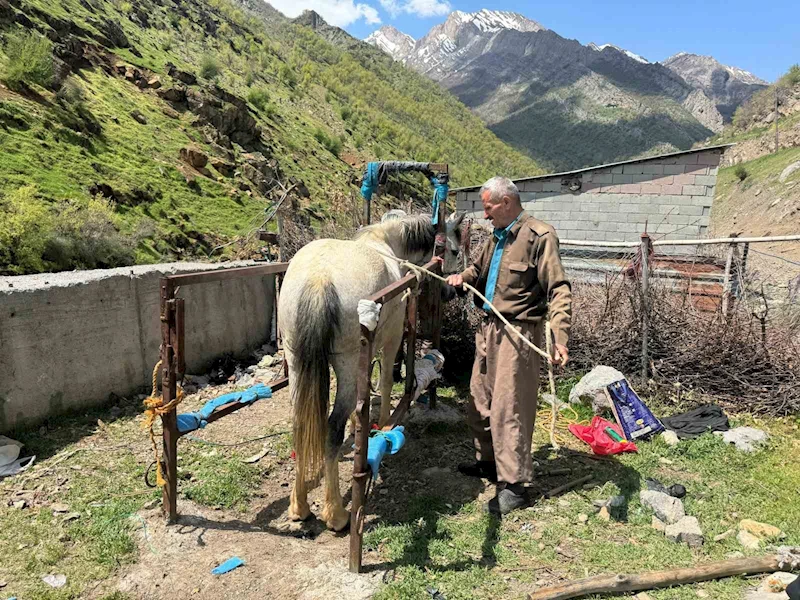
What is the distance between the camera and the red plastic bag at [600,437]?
4109 millimetres

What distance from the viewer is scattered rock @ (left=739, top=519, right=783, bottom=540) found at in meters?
2.96

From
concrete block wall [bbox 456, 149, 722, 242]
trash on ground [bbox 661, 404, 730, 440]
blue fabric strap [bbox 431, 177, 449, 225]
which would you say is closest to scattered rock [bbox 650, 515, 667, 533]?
trash on ground [bbox 661, 404, 730, 440]

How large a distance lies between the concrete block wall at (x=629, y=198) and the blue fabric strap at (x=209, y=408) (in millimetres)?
10194

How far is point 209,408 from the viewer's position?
333cm

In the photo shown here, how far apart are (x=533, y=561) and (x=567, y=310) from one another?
1.48 meters

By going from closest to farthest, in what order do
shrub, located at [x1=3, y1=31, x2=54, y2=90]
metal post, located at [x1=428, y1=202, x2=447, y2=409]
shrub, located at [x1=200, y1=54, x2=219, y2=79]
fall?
metal post, located at [x1=428, y1=202, x2=447, y2=409], shrub, located at [x1=3, y1=31, x2=54, y2=90], shrub, located at [x1=200, y1=54, x2=219, y2=79]

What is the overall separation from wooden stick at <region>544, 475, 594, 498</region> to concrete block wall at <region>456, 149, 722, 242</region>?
9.14 meters

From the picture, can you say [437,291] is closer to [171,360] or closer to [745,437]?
[171,360]

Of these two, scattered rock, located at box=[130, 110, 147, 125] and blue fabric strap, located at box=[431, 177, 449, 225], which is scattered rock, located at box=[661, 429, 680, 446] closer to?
blue fabric strap, located at box=[431, 177, 449, 225]

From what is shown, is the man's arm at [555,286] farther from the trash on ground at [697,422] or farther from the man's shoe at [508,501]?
the trash on ground at [697,422]

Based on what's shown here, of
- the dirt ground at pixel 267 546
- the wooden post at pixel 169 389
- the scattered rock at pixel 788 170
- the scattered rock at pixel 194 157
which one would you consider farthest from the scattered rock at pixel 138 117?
the scattered rock at pixel 788 170

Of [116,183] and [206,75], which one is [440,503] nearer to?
[116,183]

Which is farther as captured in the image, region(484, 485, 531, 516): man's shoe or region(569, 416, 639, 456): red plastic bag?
region(569, 416, 639, 456): red plastic bag

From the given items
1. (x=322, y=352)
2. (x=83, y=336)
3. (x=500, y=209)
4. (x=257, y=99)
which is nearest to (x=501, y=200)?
(x=500, y=209)
